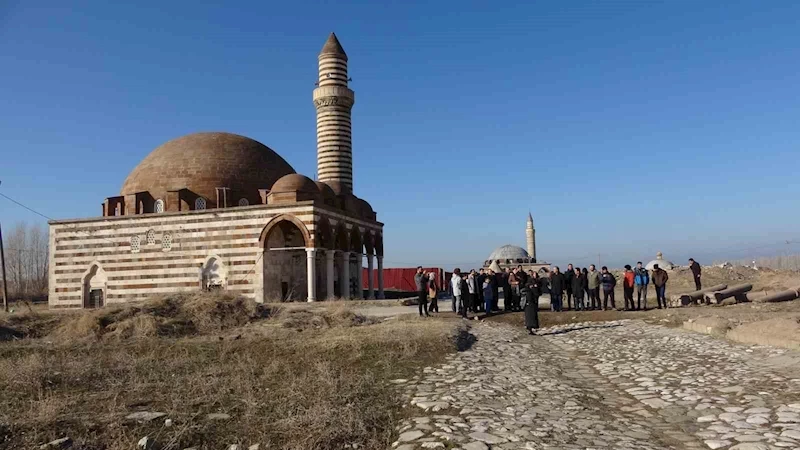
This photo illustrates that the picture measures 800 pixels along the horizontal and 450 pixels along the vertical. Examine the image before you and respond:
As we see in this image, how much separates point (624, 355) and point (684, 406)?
3.61m

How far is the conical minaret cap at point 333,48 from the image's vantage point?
34750mm

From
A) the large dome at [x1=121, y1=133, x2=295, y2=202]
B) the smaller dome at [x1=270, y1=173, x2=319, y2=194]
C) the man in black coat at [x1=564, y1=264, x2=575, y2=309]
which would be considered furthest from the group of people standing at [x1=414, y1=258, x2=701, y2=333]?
the large dome at [x1=121, y1=133, x2=295, y2=202]

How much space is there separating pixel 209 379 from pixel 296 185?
1933 cm

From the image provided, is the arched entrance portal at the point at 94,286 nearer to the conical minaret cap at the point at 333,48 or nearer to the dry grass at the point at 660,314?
the conical minaret cap at the point at 333,48

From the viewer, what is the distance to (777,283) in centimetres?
2216

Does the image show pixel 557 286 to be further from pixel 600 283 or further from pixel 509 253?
pixel 509 253

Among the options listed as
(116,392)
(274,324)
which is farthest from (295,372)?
(274,324)

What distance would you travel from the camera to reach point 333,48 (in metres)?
34.8

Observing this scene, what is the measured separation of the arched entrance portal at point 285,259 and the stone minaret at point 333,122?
19.0ft

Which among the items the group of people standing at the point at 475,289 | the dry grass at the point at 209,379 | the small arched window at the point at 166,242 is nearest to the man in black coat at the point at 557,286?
the group of people standing at the point at 475,289

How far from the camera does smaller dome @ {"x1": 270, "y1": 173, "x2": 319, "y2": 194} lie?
1040 inches

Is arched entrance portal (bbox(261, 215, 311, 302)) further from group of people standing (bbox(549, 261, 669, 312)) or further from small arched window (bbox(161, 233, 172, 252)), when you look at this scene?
group of people standing (bbox(549, 261, 669, 312))

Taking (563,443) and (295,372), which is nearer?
(563,443)

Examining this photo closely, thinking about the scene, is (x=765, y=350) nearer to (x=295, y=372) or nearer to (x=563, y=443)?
(x=563, y=443)
